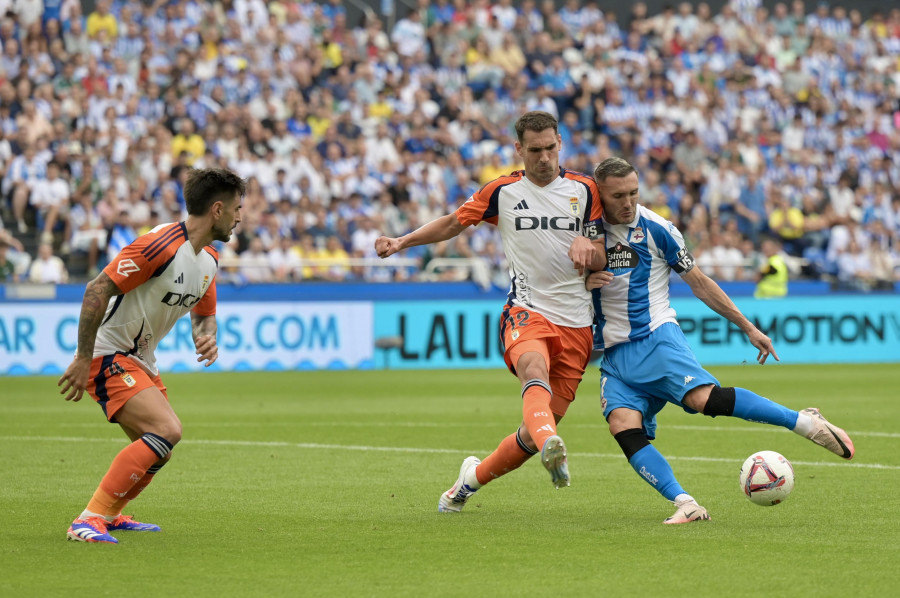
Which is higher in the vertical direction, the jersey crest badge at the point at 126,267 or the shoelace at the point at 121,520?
the jersey crest badge at the point at 126,267

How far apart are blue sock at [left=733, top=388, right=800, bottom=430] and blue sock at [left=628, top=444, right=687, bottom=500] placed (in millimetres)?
477

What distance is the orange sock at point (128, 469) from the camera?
6742mm

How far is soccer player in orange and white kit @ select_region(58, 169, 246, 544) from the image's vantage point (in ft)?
22.0

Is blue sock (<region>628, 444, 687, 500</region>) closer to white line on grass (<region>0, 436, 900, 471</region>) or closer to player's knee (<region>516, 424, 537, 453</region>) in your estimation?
player's knee (<region>516, 424, 537, 453</region>)

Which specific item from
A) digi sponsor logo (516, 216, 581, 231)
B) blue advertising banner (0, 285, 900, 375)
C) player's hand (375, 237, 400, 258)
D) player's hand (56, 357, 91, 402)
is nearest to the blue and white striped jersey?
digi sponsor logo (516, 216, 581, 231)

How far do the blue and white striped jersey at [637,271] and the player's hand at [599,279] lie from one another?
0.07 metres

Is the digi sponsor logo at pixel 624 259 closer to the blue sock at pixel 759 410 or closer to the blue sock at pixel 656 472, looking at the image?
the blue sock at pixel 759 410

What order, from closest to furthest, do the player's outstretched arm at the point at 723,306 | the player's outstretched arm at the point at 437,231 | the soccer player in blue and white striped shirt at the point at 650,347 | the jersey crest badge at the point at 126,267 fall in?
the jersey crest badge at the point at 126,267 → the soccer player in blue and white striped shirt at the point at 650,347 → the player's outstretched arm at the point at 723,306 → the player's outstretched arm at the point at 437,231

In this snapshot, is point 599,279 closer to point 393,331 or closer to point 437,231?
point 437,231

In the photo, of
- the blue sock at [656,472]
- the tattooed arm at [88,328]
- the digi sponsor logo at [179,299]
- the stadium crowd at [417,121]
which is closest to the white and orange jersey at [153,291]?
the digi sponsor logo at [179,299]

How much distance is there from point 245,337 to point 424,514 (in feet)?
42.4

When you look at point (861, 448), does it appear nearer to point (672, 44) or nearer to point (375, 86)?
point (375, 86)

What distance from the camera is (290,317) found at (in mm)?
20578

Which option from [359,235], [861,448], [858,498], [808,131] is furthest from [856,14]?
[858,498]
